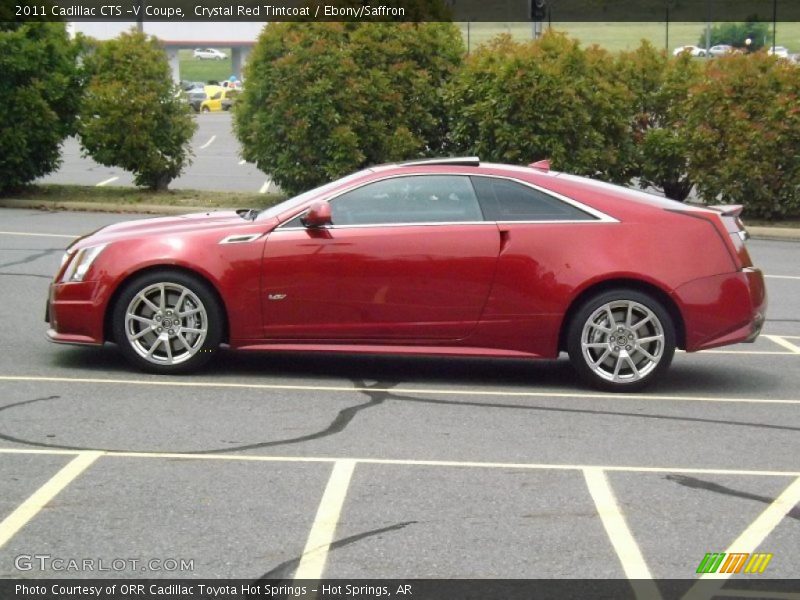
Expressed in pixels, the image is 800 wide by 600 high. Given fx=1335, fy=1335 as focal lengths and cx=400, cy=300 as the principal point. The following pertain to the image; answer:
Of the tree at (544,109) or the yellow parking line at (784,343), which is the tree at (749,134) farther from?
the yellow parking line at (784,343)

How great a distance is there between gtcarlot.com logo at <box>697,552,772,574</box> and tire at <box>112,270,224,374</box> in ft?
14.5

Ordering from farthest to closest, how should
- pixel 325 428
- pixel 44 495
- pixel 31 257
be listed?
pixel 31 257
pixel 325 428
pixel 44 495

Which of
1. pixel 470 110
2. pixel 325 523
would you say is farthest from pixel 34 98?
pixel 325 523

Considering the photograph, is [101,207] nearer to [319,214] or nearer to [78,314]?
[78,314]

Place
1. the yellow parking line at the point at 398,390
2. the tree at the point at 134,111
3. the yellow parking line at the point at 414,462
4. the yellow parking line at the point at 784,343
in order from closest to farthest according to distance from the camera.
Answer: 1. the yellow parking line at the point at 414,462
2. the yellow parking line at the point at 398,390
3. the yellow parking line at the point at 784,343
4. the tree at the point at 134,111

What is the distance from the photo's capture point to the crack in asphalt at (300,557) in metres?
5.29

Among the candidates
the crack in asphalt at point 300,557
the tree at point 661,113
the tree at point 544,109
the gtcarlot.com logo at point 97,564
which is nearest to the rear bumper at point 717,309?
the crack in asphalt at point 300,557

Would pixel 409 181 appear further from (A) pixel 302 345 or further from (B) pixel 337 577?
(B) pixel 337 577

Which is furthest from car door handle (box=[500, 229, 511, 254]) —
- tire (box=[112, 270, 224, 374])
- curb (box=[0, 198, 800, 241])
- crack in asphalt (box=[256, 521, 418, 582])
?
curb (box=[0, 198, 800, 241])

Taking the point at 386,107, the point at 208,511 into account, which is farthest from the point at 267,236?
the point at 386,107

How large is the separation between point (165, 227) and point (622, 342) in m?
3.26

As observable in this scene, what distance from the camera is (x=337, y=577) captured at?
5.27m

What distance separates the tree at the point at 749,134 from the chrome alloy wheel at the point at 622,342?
1108 centimetres

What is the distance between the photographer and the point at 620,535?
5.90 meters
